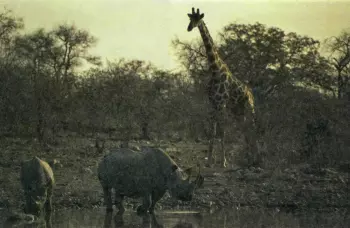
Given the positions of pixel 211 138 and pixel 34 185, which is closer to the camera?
pixel 34 185

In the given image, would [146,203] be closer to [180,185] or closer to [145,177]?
[145,177]

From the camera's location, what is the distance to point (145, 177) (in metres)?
12.4

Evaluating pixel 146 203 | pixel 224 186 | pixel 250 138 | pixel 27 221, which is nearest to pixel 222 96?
pixel 250 138

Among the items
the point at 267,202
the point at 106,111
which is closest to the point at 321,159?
the point at 267,202

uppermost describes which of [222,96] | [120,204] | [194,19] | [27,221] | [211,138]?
[194,19]

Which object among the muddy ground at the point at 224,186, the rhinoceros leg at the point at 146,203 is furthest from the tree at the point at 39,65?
the rhinoceros leg at the point at 146,203

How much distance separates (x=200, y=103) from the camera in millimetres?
22344

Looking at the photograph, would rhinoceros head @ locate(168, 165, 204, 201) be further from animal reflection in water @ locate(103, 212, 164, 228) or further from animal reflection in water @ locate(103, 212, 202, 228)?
animal reflection in water @ locate(103, 212, 164, 228)

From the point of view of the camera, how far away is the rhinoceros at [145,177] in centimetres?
1228

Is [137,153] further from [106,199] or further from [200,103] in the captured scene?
[200,103]

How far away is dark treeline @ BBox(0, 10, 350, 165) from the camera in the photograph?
1919cm

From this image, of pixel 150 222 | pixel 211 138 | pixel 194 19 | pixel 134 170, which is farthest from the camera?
pixel 194 19

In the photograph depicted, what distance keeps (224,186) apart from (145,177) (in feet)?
10.5

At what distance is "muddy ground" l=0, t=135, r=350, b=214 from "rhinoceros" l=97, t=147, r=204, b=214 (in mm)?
1102
